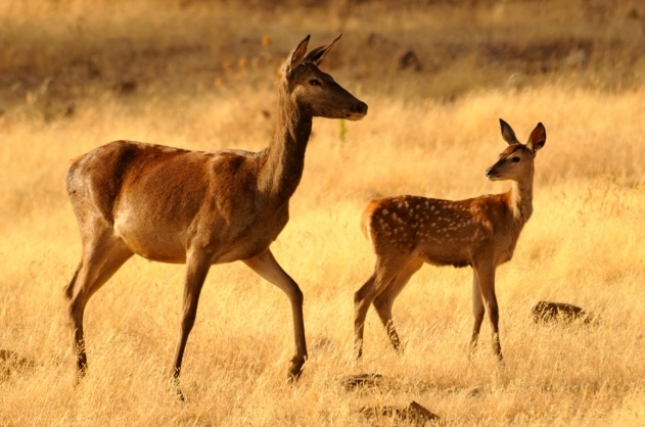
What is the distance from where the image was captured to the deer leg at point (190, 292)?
27.6 ft

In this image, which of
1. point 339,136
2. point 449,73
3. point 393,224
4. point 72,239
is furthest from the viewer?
point 449,73

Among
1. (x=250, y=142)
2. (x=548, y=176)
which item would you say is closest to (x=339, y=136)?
(x=250, y=142)

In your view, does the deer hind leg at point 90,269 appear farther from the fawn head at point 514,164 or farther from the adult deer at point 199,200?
the fawn head at point 514,164

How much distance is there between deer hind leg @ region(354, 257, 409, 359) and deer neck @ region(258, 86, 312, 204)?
1540 millimetres

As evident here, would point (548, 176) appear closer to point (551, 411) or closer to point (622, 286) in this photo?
point (622, 286)

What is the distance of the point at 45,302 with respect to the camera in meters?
10.3

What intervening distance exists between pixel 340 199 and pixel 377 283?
544 cm

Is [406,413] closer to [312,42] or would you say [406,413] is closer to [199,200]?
[199,200]

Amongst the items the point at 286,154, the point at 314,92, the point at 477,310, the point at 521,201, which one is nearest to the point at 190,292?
the point at 286,154

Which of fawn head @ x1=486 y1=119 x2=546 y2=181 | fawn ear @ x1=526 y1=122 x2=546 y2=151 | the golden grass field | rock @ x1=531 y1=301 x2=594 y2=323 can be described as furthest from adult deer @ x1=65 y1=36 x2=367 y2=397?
fawn ear @ x1=526 y1=122 x2=546 y2=151

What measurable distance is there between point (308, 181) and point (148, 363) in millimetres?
7330

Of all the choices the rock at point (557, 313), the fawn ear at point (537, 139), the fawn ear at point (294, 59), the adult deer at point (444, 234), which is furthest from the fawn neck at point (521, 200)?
the fawn ear at point (294, 59)

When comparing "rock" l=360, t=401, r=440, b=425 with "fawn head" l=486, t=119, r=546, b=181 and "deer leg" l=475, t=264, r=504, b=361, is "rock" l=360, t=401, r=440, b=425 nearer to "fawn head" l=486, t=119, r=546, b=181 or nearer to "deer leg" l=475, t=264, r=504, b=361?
"deer leg" l=475, t=264, r=504, b=361

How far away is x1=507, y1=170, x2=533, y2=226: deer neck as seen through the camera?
9891 mm
